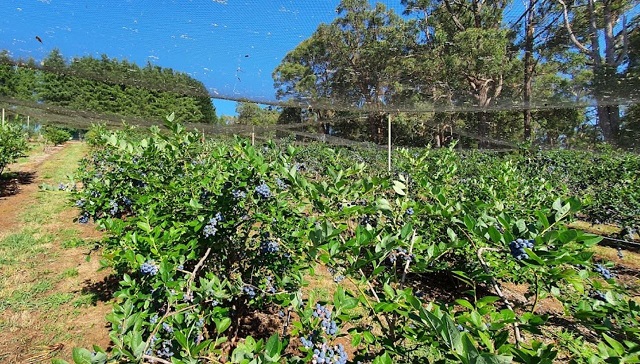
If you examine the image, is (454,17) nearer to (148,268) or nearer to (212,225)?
(212,225)

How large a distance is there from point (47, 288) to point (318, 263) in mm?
3209

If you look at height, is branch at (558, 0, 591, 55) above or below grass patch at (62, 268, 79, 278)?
above

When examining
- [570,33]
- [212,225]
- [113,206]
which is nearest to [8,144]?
[113,206]

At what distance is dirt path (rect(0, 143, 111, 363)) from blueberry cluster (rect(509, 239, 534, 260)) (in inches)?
98.6

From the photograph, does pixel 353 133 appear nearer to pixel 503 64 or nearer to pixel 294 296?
pixel 503 64

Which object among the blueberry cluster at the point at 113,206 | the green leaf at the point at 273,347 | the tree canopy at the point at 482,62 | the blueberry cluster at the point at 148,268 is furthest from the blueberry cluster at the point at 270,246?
the tree canopy at the point at 482,62

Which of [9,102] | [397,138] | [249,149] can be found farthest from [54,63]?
[397,138]

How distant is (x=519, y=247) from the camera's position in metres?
0.83

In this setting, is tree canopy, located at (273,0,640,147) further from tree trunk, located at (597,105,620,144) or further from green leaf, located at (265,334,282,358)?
green leaf, located at (265,334,282,358)

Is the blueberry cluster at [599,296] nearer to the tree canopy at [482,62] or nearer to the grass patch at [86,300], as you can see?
the grass patch at [86,300]

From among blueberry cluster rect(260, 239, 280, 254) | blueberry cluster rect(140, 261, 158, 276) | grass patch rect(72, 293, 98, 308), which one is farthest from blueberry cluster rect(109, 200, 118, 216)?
blueberry cluster rect(260, 239, 280, 254)

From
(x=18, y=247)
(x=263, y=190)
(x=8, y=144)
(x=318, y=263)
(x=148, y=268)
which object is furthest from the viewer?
(x=8, y=144)

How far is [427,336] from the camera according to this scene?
0.87m

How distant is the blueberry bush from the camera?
82cm
